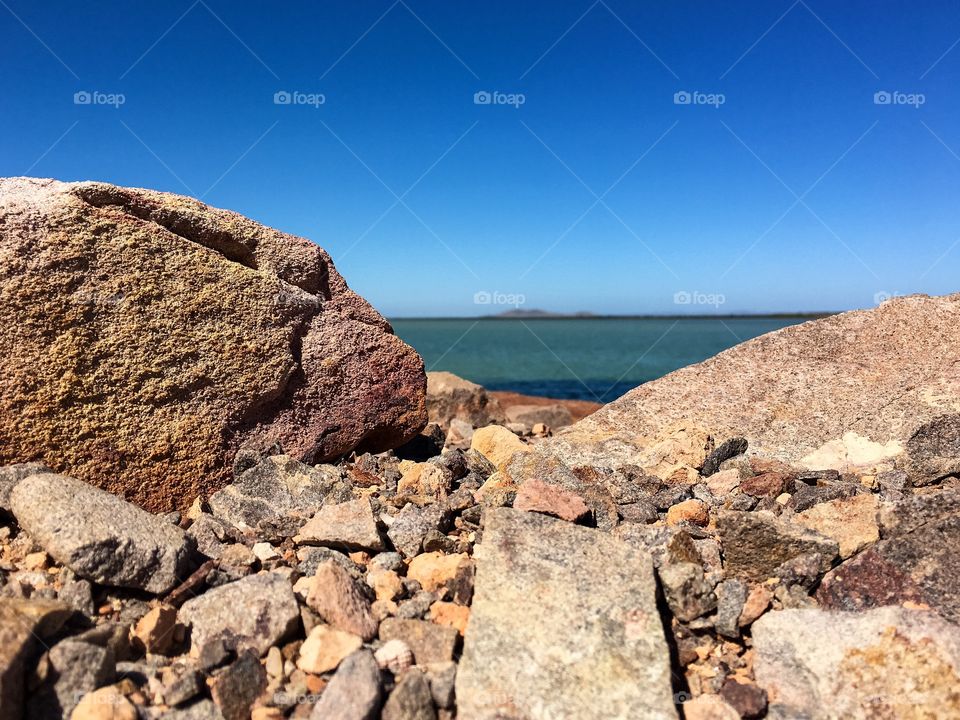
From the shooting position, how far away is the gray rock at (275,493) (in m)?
4.93

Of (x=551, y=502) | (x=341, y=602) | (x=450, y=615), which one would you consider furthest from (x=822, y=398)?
(x=341, y=602)

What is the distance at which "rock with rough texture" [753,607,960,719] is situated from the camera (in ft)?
10.3

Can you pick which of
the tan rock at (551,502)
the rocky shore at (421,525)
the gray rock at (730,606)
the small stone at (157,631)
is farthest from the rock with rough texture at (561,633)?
the small stone at (157,631)

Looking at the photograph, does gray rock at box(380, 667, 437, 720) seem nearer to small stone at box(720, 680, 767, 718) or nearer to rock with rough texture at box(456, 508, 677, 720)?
rock with rough texture at box(456, 508, 677, 720)

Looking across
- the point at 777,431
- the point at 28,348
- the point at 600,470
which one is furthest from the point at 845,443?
the point at 28,348

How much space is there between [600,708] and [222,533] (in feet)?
9.19

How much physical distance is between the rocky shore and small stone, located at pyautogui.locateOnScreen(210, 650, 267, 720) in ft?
0.04

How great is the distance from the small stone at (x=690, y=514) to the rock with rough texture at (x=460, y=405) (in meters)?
5.90

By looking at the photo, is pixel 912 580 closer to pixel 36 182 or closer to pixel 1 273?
pixel 1 273

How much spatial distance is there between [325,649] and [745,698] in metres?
2.06

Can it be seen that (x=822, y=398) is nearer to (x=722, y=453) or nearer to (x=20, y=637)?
(x=722, y=453)

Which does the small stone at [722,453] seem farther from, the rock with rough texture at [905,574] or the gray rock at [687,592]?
the gray rock at [687,592]

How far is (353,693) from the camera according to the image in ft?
9.89

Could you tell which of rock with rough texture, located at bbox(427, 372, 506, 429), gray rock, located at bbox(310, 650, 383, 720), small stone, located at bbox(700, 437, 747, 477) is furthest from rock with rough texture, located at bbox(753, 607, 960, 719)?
rock with rough texture, located at bbox(427, 372, 506, 429)
